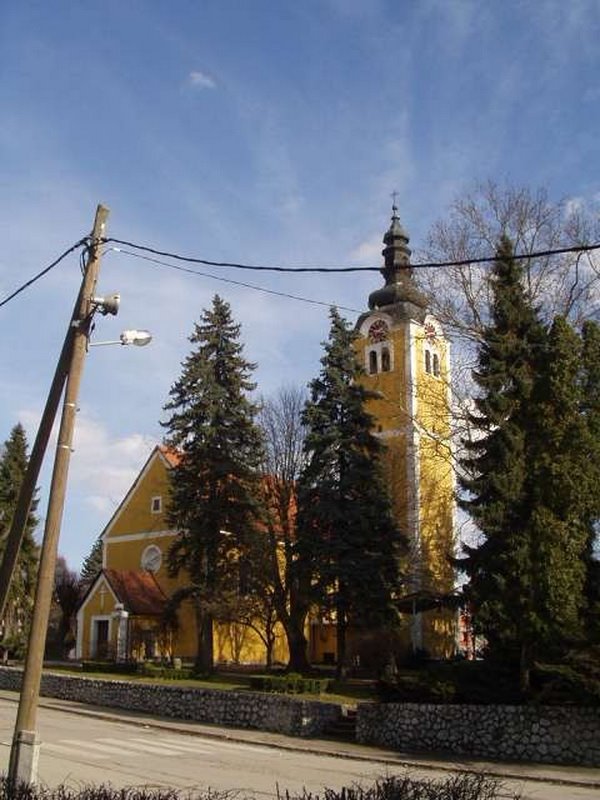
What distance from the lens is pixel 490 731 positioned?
17.9 m

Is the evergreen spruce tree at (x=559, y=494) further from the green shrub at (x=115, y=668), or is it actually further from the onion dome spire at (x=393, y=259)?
the green shrub at (x=115, y=668)

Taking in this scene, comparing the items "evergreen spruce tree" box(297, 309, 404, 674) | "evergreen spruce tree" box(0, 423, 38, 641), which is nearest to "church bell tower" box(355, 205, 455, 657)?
"evergreen spruce tree" box(297, 309, 404, 674)

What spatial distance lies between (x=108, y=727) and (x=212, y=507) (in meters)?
10.8

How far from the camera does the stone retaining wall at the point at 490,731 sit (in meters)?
16.9

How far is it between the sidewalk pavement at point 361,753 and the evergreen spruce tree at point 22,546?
16670 mm

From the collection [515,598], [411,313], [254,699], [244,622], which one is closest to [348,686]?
[254,699]

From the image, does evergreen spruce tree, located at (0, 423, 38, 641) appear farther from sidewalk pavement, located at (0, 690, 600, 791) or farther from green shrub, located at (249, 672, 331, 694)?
green shrub, located at (249, 672, 331, 694)

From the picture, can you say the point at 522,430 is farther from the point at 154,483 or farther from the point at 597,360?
the point at 154,483

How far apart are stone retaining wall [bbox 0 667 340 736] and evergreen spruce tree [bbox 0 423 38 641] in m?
13.2

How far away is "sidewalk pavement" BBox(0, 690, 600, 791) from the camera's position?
15.6 meters

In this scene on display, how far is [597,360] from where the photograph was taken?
63.5ft

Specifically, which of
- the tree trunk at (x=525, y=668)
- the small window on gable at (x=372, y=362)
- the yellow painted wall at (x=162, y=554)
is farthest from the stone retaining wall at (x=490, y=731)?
the small window on gable at (x=372, y=362)

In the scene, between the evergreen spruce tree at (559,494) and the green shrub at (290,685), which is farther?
the green shrub at (290,685)

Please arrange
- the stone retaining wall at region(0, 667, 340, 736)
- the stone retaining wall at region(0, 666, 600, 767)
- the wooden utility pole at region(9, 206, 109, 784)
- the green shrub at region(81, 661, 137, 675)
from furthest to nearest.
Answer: the green shrub at region(81, 661, 137, 675), the stone retaining wall at region(0, 667, 340, 736), the stone retaining wall at region(0, 666, 600, 767), the wooden utility pole at region(9, 206, 109, 784)
